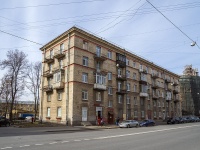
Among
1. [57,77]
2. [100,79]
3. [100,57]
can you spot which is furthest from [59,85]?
[100,57]

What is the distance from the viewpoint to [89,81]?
35844 millimetres

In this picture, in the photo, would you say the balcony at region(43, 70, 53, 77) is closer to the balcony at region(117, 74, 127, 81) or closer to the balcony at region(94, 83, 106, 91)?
the balcony at region(94, 83, 106, 91)

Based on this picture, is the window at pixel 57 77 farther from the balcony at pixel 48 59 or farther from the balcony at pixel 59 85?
the balcony at pixel 48 59

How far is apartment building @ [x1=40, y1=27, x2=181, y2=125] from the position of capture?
34.0 meters

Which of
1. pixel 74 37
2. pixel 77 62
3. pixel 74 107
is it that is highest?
pixel 74 37

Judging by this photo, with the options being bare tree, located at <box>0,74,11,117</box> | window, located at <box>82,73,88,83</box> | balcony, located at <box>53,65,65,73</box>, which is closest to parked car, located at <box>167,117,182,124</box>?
window, located at <box>82,73,88,83</box>

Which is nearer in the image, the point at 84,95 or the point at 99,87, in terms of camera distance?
the point at 84,95

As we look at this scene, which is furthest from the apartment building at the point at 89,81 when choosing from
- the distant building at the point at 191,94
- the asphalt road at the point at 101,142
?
the distant building at the point at 191,94

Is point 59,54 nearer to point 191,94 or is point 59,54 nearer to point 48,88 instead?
point 48,88

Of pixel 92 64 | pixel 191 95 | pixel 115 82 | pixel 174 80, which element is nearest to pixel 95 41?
pixel 92 64

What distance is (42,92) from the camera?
135ft

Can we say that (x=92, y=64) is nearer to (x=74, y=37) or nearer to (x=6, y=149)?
(x=74, y=37)

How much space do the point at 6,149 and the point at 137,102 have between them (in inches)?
1540

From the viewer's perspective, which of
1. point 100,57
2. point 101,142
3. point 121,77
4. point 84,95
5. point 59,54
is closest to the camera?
point 101,142
